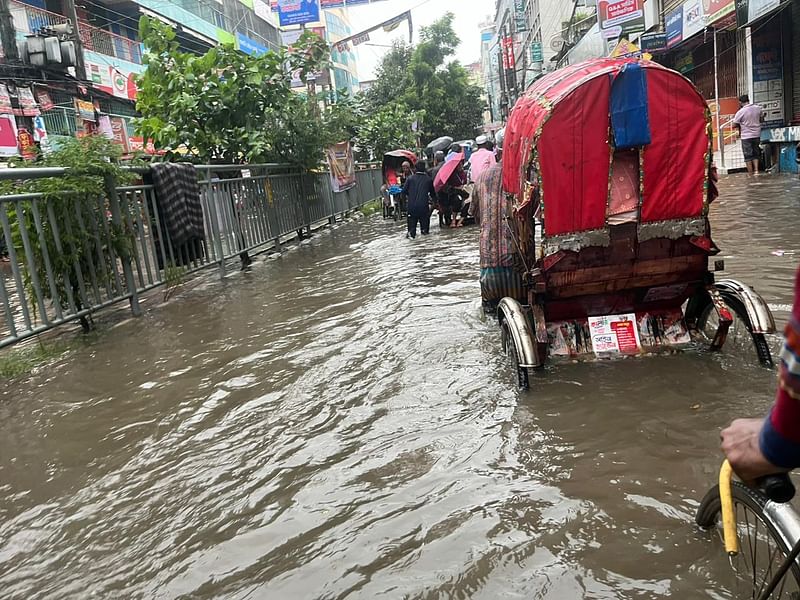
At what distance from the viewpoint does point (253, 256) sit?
1164 centimetres

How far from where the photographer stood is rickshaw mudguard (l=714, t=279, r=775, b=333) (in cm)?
395

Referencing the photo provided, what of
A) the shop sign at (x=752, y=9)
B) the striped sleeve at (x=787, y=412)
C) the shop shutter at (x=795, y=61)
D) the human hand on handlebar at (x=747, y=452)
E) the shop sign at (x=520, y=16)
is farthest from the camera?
the shop sign at (x=520, y=16)

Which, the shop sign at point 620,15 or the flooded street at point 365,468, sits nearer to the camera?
the flooded street at point 365,468

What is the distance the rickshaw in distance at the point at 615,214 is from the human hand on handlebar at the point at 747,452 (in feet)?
8.69

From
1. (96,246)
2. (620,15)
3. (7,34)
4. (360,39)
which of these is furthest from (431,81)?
(96,246)

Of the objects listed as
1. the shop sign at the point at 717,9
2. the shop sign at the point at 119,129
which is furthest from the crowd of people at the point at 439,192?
the shop sign at the point at 119,129

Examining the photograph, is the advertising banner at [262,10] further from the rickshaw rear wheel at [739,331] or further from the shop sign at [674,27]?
the rickshaw rear wheel at [739,331]

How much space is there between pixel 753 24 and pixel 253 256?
12.7 metres

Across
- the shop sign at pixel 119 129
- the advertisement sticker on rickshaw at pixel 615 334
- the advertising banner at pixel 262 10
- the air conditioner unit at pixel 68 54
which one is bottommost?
the advertisement sticker on rickshaw at pixel 615 334

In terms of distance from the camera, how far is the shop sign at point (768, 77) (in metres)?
15.7

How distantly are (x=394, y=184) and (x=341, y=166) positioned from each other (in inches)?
85.3

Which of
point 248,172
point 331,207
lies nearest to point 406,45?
point 331,207

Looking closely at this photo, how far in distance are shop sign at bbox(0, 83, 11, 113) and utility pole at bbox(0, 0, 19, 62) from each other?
1.01 m

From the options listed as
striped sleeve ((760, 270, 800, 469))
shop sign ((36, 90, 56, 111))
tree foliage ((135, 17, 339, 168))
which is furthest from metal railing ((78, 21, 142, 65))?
striped sleeve ((760, 270, 800, 469))
